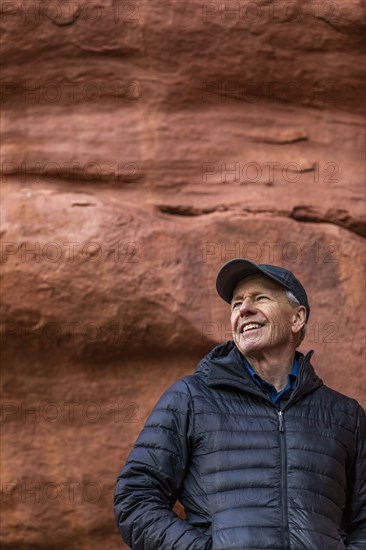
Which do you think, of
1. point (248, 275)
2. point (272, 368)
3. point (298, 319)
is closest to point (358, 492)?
point (272, 368)

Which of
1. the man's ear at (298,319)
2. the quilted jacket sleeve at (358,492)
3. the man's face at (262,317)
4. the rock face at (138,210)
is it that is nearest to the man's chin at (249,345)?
the man's face at (262,317)

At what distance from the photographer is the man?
7.78 ft

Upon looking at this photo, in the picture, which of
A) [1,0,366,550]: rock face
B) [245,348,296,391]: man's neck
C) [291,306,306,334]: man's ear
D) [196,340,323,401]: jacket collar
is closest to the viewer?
[196,340,323,401]: jacket collar

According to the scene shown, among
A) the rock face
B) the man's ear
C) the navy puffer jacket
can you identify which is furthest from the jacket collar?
the rock face

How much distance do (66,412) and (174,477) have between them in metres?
1.11

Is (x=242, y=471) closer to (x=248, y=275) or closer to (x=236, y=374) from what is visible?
(x=236, y=374)

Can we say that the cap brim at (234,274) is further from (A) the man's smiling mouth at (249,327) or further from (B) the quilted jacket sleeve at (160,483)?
(B) the quilted jacket sleeve at (160,483)

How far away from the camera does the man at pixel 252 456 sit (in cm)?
237

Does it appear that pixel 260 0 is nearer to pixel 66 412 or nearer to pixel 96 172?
pixel 96 172

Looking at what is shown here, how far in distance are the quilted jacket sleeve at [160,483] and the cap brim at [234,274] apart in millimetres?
372

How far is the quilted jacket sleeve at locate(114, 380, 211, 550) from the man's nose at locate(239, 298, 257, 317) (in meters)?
0.29

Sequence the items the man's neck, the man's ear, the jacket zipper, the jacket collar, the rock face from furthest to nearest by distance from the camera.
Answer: the rock face < the man's ear < the man's neck < the jacket collar < the jacket zipper

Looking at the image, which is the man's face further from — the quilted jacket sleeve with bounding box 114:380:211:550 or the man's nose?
the quilted jacket sleeve with bounding box 114:380:211:550

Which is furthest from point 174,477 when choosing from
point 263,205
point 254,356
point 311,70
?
A: point 311,70
